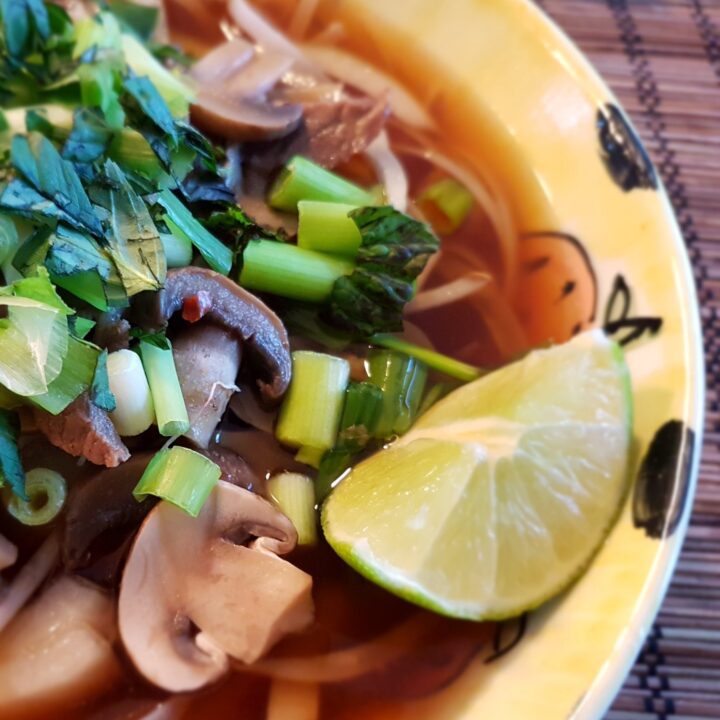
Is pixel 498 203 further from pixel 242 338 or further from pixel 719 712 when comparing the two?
pixel 719 712

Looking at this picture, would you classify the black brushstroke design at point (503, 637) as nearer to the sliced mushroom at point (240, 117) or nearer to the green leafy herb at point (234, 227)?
the green leafy herb at point (234, 227)

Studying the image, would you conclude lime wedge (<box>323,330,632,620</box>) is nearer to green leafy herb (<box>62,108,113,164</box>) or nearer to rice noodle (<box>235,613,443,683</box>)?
rice noodle (<box>235,613,443,683</box>)

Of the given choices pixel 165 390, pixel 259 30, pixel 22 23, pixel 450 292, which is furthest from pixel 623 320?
pixel 22 23

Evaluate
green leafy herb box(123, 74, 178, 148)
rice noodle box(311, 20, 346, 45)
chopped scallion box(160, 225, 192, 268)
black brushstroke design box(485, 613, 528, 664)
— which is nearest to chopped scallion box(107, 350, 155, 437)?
chopped scallion box(160, 225, 192, 268)

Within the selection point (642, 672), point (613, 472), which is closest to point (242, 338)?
point (613, 472)

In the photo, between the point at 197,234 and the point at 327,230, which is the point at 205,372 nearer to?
the point at 197,234
